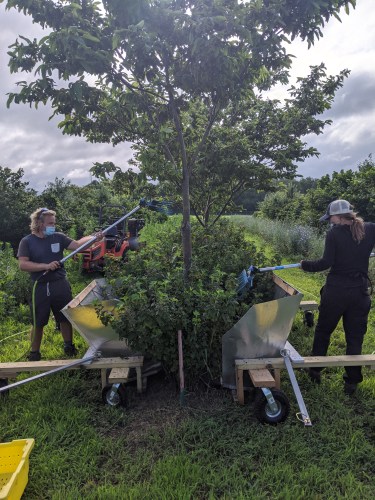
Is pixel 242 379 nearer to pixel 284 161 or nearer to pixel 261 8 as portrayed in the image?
pixel 261 8

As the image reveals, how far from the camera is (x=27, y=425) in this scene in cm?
271

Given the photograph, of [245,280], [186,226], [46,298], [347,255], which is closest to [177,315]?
[245,280]

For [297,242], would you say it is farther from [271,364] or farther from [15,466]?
[15,466]

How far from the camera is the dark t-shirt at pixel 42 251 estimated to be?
12.1 feet

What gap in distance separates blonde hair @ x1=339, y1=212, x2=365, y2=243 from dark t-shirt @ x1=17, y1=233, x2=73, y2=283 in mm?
2943

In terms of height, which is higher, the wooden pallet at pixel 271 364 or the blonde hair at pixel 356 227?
the blonde hair at pixel 356 227

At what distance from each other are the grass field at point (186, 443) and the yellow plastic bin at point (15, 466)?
17cm

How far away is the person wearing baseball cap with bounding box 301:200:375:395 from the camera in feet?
10.1

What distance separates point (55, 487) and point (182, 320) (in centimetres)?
134

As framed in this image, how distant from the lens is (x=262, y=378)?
271cm

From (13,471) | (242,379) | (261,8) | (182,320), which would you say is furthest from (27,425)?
(261,8)

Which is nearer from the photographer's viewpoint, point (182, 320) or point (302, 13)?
point (182, 320)

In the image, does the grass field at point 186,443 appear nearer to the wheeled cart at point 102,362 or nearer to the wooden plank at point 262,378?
the wheeled cart at point 102,362

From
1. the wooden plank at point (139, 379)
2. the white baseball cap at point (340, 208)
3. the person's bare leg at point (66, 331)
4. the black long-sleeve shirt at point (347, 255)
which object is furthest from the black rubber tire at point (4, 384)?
the white baseball cap at point (340, 208)
